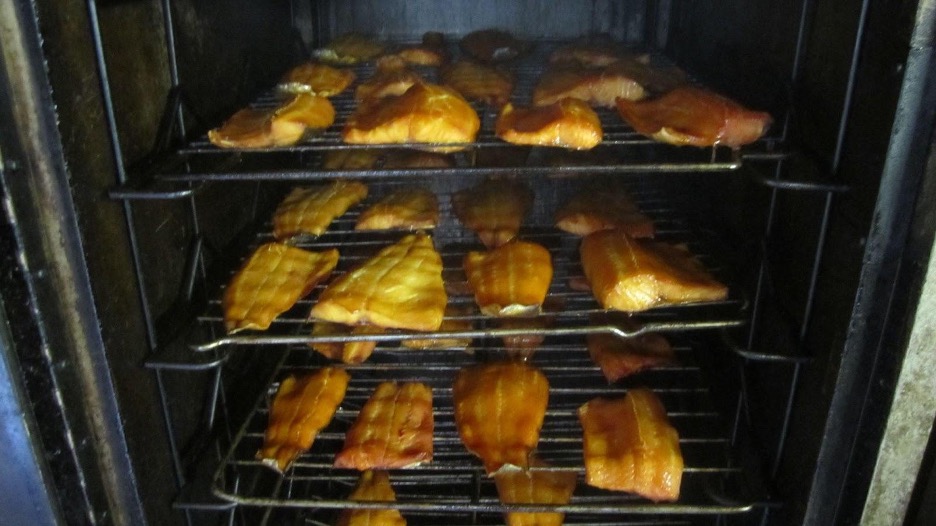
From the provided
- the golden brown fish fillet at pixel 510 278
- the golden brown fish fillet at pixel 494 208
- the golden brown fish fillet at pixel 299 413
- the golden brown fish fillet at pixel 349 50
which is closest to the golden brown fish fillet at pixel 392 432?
the golden brown fish fillet at pixel 299 413

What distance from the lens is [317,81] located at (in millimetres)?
1915

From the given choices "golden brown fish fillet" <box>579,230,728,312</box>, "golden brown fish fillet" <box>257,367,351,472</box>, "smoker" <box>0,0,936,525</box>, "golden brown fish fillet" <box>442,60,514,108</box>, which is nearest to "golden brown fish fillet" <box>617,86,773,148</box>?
"smoker" <box>0,0,936,525</box>

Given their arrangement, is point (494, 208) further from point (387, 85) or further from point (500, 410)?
point (500, 410)

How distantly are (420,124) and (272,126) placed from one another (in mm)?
292

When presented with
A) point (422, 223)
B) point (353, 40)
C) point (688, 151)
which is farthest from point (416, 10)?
point (688, 151)

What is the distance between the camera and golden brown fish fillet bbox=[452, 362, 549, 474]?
4.86 feet

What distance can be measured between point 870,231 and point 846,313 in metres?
0.14

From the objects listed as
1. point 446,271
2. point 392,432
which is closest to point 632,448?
point 392,432

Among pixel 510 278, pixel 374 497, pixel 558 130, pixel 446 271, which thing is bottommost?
pixel 374 497

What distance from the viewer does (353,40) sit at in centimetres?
218

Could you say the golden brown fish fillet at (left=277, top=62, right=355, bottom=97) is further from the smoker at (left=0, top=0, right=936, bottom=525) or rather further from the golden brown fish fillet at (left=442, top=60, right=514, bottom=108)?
the golden brown fish fillet at (left=442, top=60, right=514, bottom=108)

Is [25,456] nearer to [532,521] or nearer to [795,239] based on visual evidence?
[532,521]

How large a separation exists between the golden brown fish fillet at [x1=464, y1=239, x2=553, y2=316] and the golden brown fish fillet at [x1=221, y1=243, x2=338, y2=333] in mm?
342

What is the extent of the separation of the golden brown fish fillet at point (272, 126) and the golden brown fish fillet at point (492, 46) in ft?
2.33
